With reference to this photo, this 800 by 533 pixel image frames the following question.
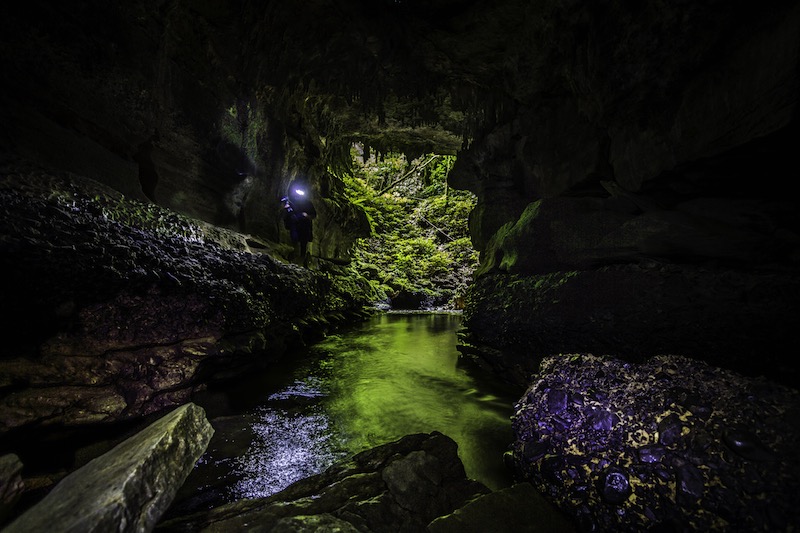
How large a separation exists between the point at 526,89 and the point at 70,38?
712 centimetres

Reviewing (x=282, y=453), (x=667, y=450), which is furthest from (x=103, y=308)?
(x=667, y=450)

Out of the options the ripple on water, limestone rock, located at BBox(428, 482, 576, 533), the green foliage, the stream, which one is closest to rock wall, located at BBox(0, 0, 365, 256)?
the stream

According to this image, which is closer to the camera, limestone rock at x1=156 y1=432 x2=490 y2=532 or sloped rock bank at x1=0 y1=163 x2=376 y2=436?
limestone rock at x1=156 y1=432 x2=490 y2=532

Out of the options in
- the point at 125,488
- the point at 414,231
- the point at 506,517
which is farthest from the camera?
the point at 414,231

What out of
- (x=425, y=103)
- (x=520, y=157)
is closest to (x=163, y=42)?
(x=425, y=103)

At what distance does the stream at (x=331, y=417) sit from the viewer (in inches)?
94.2

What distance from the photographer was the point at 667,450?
1.94m

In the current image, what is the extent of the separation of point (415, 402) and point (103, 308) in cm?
378

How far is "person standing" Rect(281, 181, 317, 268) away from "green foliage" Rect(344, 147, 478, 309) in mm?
5526

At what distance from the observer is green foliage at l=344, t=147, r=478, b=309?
18.0m

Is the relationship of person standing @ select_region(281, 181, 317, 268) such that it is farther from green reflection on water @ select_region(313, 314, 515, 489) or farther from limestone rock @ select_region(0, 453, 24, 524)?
limestone rock @ select_region(0, 453, 24, 524)

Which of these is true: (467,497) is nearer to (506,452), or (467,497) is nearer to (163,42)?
(506,452)

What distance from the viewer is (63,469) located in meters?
2.39

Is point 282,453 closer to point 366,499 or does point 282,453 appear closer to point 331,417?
point 331,417
